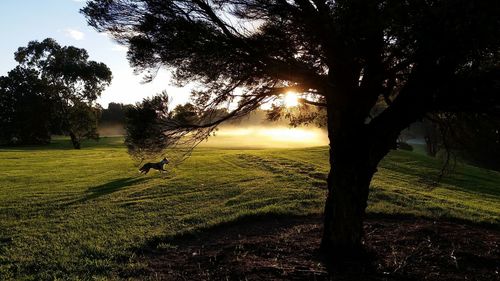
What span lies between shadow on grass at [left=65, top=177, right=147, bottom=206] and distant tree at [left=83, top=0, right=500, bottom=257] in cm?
985

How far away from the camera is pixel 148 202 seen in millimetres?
16156

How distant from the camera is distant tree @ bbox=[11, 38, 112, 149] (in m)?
57.0

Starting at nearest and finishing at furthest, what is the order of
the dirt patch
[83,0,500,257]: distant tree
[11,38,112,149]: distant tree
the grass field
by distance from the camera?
[83,0,500,257]: distant tree → the dirt patch → the grass field → [11,38,112,149]: distant tree

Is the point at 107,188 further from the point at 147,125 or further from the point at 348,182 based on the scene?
the point at 348,182

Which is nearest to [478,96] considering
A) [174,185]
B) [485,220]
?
[485,220]

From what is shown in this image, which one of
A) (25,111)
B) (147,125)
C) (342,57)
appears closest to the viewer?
(342,57)

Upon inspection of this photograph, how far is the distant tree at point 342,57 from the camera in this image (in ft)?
19.0

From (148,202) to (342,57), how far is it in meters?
10.9

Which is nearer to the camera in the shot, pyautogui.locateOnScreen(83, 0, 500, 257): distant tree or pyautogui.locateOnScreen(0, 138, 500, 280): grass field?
pyautogui.locateOnScreen(83, 0, 500, 257): distant tree

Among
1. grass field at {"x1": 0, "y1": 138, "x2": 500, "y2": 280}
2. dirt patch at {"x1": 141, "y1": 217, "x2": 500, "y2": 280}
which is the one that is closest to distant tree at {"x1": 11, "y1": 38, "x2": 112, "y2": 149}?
grass field at {"x1": 0, "y1": 138, "x2": 500, "y2": 280}

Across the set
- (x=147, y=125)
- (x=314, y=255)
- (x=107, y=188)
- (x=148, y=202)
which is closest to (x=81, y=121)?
(x=107, y=188)

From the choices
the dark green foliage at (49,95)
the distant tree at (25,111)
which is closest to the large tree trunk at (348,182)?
the dark green foliage at (49,95)

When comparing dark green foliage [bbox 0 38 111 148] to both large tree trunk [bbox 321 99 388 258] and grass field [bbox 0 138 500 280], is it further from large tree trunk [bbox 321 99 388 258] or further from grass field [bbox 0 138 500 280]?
large tree trunk [bbox 321 99 388 258]

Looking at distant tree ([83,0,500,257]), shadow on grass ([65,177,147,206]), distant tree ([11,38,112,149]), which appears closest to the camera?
distant tree ([83,0,500,257])
